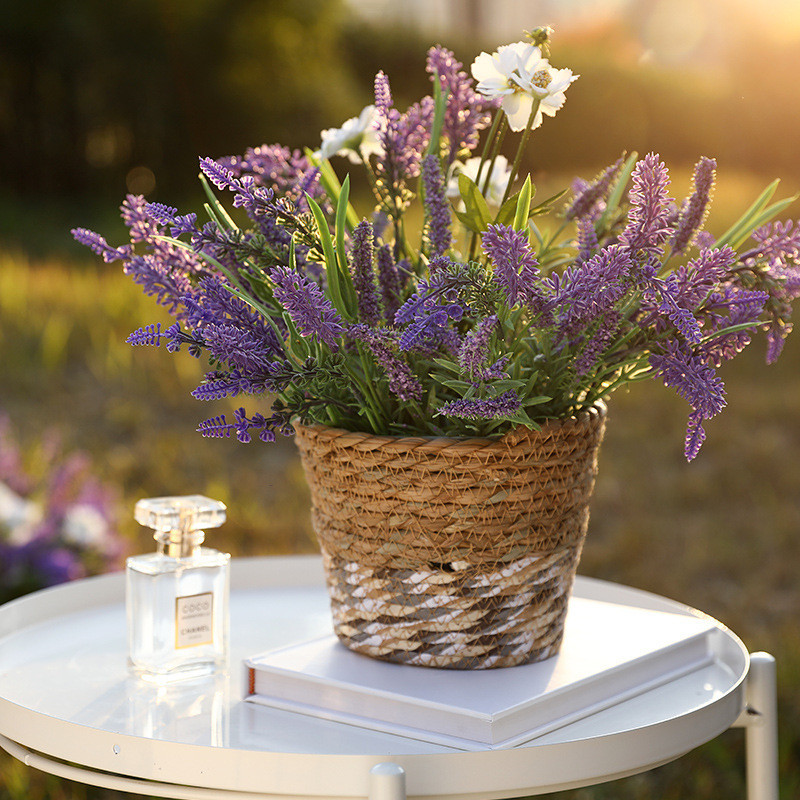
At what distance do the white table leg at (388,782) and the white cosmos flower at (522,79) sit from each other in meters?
0.45

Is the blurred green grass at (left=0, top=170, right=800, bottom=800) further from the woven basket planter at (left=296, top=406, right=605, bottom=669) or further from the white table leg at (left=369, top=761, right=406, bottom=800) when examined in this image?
the white table leg at (left=369, top=761, right=406, bottom=800)

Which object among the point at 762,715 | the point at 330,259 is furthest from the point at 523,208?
the point at 762,715

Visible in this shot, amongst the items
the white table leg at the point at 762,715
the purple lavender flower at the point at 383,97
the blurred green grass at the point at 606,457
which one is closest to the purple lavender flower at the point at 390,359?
the purple lavender flower at the point at 383,97

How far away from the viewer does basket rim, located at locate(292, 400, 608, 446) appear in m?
0.71

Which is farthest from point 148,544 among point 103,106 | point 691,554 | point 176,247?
point 103,106

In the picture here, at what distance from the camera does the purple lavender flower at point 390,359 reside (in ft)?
2.13

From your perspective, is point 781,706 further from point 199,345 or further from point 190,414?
point 190,414

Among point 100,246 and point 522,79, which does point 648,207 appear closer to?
point 522,79

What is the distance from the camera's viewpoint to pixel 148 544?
262cm

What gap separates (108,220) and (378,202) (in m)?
3.79

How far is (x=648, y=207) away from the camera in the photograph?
Answer: 2.16 feet

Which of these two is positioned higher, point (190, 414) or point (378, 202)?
point (378, 202)

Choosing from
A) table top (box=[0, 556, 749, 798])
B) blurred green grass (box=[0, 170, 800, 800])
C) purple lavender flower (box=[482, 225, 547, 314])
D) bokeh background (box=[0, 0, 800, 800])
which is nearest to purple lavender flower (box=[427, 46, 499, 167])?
purple lavender flower (box=[482, 225, 547, 314])

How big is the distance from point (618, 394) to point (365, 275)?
2592 mm
